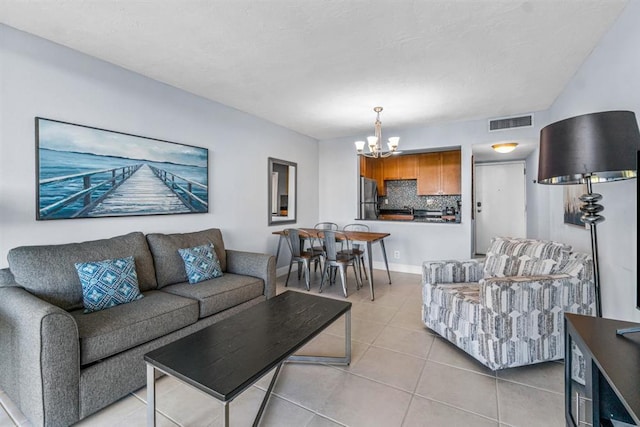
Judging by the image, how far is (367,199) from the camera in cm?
544

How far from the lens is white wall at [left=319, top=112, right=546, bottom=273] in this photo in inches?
170

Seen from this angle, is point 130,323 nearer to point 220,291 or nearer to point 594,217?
point 220,291

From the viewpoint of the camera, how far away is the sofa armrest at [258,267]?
2.90m

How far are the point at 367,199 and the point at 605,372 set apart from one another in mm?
4574

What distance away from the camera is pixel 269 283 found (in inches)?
114

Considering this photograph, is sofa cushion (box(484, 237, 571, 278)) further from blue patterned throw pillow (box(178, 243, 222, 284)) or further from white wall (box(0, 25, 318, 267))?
white wall (box(0, 25, 318, 267))

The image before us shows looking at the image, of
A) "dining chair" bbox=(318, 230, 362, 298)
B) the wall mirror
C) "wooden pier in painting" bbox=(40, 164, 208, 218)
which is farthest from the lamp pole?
the wall mirror

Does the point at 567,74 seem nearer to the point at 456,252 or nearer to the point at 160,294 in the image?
the point at 456,252

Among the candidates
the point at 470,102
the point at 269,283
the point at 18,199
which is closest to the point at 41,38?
the point at 18,199

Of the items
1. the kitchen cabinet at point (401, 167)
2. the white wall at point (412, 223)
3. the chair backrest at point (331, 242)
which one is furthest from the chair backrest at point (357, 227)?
the kitchen cabinet at point (401, 167)

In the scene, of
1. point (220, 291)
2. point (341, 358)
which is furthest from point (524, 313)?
point (220, 291)

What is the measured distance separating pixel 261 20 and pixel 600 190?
280 centimetres

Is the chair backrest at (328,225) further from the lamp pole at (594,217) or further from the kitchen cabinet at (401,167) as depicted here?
the lamp pole at (594,217)

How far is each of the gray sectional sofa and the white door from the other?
5.58 metres
